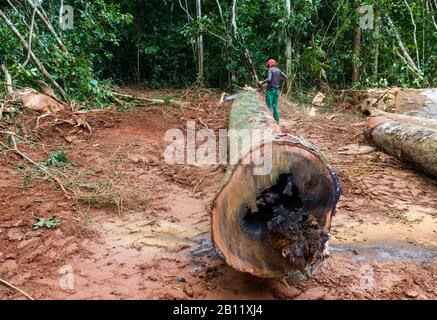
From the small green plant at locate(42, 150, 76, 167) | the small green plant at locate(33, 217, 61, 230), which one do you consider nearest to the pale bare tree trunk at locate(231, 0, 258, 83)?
the small green plant at locate(42, 150, 76, 167)

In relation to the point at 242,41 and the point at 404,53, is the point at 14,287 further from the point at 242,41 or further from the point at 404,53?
the point at 404,53

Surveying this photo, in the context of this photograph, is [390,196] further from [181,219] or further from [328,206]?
[181,219]

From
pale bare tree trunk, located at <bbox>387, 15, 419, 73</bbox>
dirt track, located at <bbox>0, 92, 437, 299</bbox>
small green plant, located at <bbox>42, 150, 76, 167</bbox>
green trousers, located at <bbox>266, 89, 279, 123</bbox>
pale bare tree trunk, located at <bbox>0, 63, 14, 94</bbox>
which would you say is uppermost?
pale bare tree trunk, located at <bbox>387, 15, 419, 73</bbox>

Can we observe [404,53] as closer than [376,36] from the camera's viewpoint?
No

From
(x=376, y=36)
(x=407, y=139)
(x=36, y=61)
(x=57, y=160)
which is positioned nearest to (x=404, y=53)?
(x=376, y=36)

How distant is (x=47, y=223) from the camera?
3.95 metres

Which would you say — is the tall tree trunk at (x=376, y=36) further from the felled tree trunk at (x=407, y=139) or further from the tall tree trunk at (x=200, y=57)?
the tall tree trunk at (x=200, y=57)

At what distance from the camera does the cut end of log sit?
118 inches

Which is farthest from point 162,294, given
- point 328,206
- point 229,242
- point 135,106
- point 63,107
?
point 135,106

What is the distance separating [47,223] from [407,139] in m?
5.11

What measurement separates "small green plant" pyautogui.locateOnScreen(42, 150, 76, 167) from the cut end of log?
10.3ft

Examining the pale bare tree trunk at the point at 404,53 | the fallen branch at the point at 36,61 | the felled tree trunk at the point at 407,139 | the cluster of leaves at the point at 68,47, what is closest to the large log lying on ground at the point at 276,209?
the felled tree trunk at the point at 407,139

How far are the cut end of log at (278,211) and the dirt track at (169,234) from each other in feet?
1.15

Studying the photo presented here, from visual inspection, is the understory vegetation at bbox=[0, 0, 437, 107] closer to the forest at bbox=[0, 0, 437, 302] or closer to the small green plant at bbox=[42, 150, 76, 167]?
the forest at bbox=[0, 0, 437, 302]
